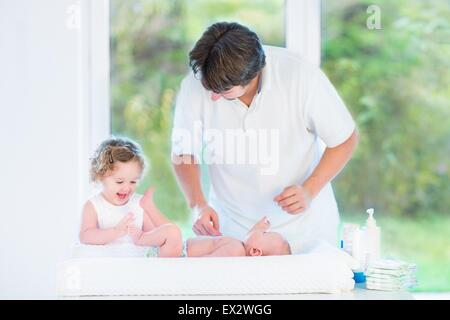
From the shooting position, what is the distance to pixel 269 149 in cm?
234

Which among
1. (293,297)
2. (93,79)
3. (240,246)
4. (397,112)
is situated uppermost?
(93,79)

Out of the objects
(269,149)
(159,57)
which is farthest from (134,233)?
(159,57)

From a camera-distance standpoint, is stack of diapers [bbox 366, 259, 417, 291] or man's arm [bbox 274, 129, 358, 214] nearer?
stack of diapers [bbox 366, 259, 417, 291]

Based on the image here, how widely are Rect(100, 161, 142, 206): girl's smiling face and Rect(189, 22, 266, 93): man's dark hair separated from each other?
1.04 ft

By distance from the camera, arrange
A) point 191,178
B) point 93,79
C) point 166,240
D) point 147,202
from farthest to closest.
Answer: point 93,79 < point 191,178 < point 147,202 < point 166,240

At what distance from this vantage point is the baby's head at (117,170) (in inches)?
87.7

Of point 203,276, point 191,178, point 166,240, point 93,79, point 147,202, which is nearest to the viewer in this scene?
point 203,276

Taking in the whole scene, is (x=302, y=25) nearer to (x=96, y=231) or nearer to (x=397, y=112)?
(x=397, y=112)

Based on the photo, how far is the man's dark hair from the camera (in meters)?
2.09

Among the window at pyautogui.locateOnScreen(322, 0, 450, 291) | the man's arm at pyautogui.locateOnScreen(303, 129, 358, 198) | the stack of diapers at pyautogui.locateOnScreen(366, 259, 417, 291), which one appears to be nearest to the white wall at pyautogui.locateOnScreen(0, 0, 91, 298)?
the man's arm at pyautogui.locateOnScreen(303, 129, 358, 198)

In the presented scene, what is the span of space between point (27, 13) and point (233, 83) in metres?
0.68

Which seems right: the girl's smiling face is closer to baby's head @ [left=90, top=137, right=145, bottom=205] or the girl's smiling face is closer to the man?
baby's head @ [left=90, top=137, right=145, bottom=205]

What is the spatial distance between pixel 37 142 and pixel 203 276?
0.73 m

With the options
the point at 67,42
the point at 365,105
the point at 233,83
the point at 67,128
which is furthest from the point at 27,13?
the point at 365,105
